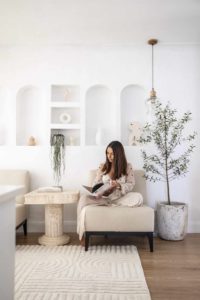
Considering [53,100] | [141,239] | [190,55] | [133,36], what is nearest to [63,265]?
[141,239]

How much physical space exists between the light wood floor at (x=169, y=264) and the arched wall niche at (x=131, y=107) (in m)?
1.55

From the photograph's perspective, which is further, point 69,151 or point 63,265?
point 69,151

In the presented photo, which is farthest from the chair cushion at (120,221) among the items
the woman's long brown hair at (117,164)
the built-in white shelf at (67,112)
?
the built-in white shelf at (67,112)

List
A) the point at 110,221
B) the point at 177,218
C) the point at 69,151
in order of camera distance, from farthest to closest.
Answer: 1. the point at 69,151
2. the point at 177,218
3. the point at 110,221

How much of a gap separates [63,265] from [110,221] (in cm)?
68

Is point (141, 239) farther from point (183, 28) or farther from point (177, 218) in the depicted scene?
point (183, 28)

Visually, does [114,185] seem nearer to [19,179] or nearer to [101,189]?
[101,189]

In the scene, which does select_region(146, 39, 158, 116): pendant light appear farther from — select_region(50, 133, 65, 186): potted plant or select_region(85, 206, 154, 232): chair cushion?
select_region(85, 206, 154, 232): chair cushion

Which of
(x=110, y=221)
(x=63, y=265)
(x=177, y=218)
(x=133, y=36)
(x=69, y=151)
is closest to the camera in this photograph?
(x=63, y=265)

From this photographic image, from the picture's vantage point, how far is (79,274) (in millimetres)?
2279

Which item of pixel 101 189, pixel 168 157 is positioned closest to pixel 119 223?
pixel 101 189

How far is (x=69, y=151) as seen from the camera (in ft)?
12.4

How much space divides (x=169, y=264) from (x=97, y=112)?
7.66 feet

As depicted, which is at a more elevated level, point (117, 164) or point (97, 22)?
point (97, 22)
